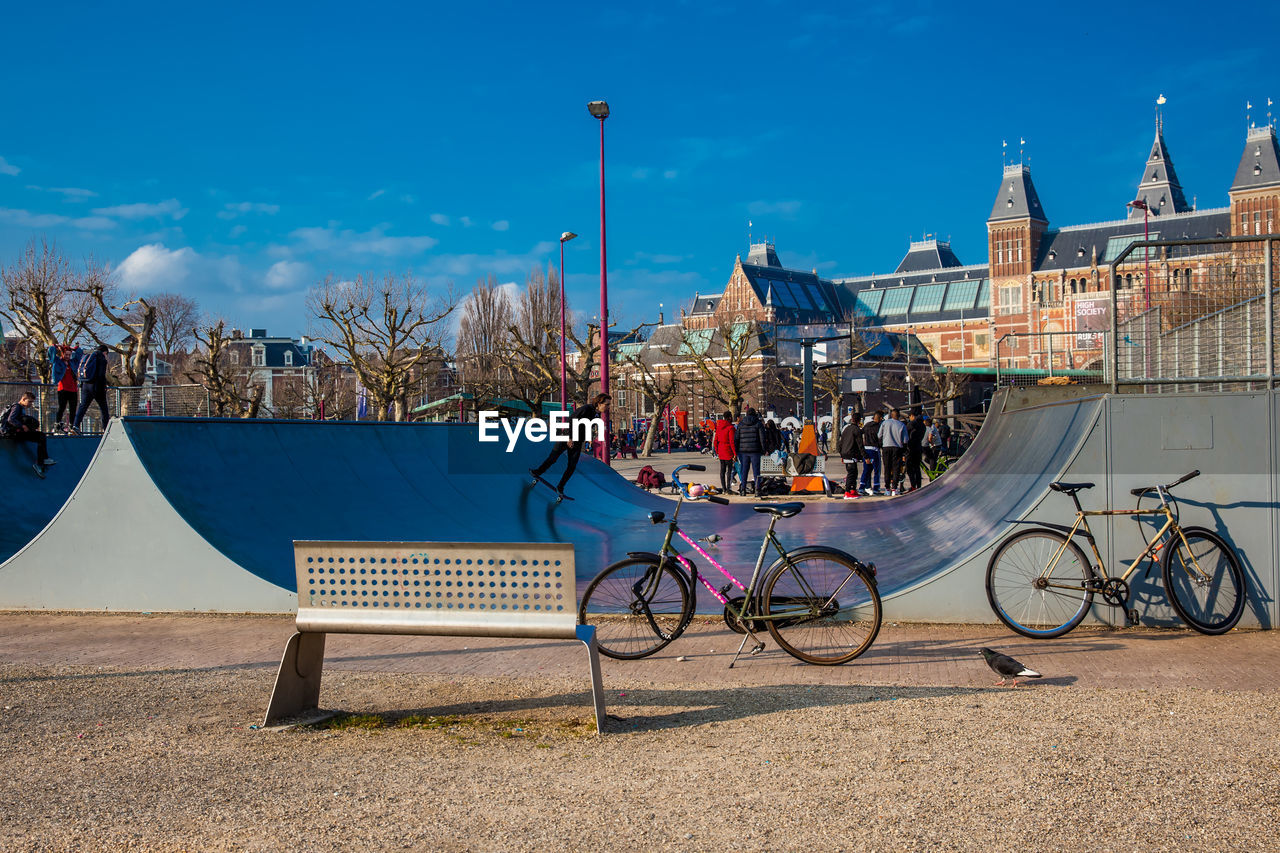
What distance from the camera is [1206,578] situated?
21.5 ft

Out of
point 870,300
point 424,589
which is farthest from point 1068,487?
point 870,300

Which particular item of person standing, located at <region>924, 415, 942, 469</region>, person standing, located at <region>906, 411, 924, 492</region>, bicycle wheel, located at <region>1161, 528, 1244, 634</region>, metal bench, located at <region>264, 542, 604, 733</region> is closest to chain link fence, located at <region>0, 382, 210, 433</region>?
person standing, located at <region>906, 411, 924, 492</region>

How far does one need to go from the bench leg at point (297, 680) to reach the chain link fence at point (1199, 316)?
5946mm

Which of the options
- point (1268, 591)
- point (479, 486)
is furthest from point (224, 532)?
point (1268, 591)

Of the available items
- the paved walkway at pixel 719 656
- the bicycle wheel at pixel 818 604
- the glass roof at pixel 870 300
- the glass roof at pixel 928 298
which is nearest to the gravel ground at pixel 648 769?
the paved walkway at pixel 719 656

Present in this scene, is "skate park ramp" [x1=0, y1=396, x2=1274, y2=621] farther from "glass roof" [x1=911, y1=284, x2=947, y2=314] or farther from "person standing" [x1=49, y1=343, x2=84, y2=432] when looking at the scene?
"glass roof" [x1=911, y1=284, x2=947, y2=314]

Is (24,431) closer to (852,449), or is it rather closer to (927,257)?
(852,449)

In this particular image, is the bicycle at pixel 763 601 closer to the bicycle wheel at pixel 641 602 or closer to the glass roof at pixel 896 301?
the bicycle wheel at pixel 641 602

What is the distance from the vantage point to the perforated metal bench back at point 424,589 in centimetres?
471

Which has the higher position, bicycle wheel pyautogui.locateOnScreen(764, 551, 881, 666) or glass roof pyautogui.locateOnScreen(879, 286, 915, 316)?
glass roof pyautogui.locateOnScreen(879, 286, 915, 316)

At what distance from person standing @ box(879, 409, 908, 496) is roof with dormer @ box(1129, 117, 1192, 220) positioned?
105352 mm

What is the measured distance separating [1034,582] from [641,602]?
265cm

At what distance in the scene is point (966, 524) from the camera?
931 centimetres

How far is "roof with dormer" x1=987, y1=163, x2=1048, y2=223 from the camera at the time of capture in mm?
119000
